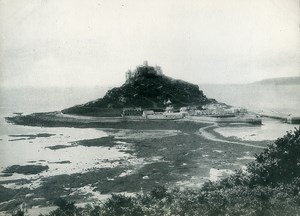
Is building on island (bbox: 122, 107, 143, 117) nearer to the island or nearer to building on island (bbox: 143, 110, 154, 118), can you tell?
the island

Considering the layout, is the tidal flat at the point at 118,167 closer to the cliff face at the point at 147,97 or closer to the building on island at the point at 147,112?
the cliff face at the point at 147,97

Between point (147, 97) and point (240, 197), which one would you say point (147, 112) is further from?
point (240, 197)

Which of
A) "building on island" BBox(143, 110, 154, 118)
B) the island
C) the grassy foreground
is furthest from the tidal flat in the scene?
"building on island" BBox(143, 110, 154, 118)

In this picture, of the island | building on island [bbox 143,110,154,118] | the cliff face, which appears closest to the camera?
the cliff face

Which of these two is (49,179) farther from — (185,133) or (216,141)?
(185,133)

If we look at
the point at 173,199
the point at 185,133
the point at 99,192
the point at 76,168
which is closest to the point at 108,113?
the point at 185,133

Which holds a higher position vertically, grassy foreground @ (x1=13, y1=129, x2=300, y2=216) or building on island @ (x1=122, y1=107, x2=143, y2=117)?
building on island @ (x1=122, y1=107, x2=143, y2=117)

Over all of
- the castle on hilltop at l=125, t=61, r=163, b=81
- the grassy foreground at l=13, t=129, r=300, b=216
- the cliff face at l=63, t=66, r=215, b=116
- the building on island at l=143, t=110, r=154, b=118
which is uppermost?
the castle on hilltop at l=125, t=61, r=163, b=81

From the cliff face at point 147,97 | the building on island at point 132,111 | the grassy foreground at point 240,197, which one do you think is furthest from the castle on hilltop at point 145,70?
the building on island at point 132,111
